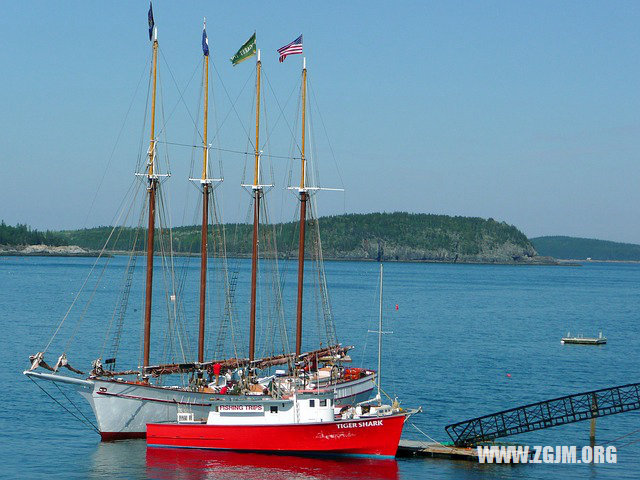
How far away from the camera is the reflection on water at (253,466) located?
4241 cm

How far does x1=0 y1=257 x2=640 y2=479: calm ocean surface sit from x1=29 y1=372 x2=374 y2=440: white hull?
3.44 feet

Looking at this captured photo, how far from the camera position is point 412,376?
75312 mm

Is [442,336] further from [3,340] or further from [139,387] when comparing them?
[139,387]

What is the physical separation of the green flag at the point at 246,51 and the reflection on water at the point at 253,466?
25.2 metres

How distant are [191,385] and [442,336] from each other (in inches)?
2498

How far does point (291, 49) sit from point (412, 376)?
101 feet

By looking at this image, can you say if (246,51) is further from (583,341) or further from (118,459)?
(583,341)

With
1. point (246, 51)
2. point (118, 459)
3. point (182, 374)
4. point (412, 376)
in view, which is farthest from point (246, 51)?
point (412, 376)

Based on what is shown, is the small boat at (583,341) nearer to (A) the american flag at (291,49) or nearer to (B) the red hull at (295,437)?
(A) the american flag at (291,49)

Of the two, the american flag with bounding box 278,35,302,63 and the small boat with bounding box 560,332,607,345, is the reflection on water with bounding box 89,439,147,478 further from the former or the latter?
the small boat with bounding box 560,332,607,345

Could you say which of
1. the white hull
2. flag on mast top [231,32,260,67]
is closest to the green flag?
flag on mast top [231,32,260,67]

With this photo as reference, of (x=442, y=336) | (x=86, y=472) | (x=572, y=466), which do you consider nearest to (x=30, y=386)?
(x=86, y=472)

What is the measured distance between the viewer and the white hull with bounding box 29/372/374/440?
47406 mm

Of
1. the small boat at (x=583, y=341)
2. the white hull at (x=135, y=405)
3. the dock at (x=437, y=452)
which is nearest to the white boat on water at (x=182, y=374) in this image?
the white hull at (x=135, y=405)
